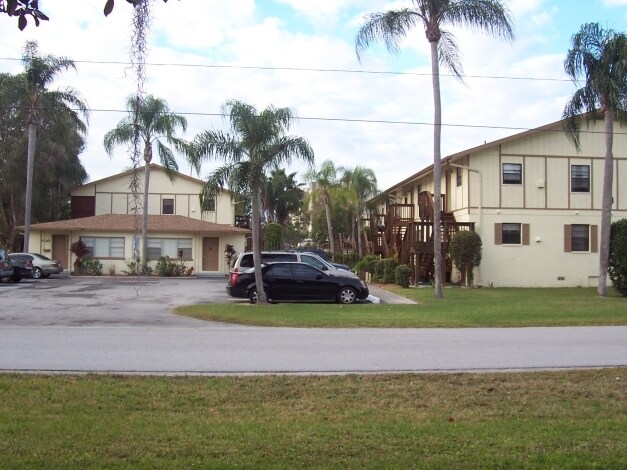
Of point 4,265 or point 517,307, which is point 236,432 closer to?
point 517,307

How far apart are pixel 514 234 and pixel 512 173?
111 inches

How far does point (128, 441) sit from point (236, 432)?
919 millimetres

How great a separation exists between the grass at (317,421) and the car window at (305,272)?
41.1 ft

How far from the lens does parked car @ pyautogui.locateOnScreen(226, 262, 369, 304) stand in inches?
832

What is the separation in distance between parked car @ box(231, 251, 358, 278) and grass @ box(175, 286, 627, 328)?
7.08 feet

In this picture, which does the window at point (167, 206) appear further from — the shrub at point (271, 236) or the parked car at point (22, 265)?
the parked car at point (22, 265)

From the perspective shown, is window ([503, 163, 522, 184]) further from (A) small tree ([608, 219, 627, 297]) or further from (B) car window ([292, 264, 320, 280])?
(B) car window ([292, 264, 320, 280])

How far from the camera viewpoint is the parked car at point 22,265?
32.0 metres

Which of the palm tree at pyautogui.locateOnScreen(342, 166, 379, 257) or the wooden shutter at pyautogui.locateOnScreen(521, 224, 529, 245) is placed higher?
→ the palm tree at pyautogui.locateOnScreen(342, 166, 379, 257)

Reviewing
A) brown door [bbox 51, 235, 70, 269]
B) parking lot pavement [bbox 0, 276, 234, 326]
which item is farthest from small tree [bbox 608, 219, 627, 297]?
brown door [bbox 51, 235, 70, 269]

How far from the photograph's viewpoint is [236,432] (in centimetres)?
586

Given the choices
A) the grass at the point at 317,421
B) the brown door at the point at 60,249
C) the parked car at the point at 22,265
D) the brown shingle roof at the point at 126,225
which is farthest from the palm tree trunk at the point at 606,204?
the brown door at the point at 60,249

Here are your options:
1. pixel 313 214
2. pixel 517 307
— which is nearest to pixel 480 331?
pixel 517 307

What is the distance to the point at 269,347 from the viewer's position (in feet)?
37.8
